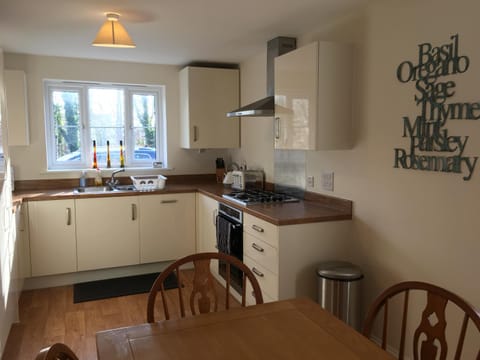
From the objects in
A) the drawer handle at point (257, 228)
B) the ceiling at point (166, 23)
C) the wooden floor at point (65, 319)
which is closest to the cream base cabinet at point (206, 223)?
the wooden floor at point (65, 319)

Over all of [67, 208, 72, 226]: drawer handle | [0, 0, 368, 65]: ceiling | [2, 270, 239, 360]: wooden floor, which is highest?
[0, 0, 368, 65]: ceiling

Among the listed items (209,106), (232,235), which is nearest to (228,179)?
(209,106)

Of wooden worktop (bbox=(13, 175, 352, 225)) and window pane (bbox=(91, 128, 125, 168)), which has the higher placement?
window pane (bbox=(91, 128, 125, 168))

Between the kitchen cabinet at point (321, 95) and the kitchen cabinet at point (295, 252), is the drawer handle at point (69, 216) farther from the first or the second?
the kitchen cabinet at point (321, 95)

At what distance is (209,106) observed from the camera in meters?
4.41

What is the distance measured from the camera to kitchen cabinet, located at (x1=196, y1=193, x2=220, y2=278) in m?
3.85

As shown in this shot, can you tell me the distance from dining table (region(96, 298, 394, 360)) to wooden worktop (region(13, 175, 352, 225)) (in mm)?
1211

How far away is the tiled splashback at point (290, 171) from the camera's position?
11.3ft

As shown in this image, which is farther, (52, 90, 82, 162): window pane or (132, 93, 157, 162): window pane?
(132, 93, 157, 162): window pane

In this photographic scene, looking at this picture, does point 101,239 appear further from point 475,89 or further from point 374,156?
point 475,89

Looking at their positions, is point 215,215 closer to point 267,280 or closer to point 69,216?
point 267,280

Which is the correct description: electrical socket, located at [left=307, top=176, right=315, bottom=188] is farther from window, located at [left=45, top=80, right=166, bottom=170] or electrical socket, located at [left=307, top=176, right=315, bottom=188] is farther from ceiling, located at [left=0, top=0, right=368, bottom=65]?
window, located at [left=45, top=80, right=166, bottom=170]

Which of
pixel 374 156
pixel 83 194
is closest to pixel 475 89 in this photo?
pixel 374 156

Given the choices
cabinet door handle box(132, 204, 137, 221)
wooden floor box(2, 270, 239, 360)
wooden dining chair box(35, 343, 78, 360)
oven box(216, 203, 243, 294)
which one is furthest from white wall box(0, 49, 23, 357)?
wooden dining chair box(35, 343, 78, 360)
